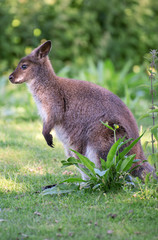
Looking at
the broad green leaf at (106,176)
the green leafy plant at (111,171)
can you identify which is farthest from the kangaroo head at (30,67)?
the broad green leaf at (106,176)

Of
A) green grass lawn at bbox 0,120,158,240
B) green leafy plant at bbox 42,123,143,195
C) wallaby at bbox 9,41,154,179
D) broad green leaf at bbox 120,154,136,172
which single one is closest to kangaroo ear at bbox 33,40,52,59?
wallaby at bbox 9,41,154,179

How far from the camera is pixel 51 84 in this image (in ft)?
17.3

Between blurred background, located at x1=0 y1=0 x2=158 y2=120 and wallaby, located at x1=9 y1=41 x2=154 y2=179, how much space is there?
529cm

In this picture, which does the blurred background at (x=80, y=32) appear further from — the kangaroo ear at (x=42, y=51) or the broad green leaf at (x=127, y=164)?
the broad green leaf at (x=127, y=164)

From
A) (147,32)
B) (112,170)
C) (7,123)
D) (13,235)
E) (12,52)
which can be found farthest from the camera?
(147,32)

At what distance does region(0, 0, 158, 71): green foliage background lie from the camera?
1228 cm

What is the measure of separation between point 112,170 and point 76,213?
2.35 feet

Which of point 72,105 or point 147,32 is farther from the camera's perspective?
point 147,32

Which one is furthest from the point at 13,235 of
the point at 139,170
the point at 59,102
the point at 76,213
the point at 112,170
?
the point at 59,102

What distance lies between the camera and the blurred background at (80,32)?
40.0ft

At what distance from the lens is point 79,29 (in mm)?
12672

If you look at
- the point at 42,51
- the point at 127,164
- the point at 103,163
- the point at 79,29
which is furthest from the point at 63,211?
the point at 79,29

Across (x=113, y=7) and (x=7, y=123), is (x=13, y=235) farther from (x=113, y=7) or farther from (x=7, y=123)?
(x=113, y=7)

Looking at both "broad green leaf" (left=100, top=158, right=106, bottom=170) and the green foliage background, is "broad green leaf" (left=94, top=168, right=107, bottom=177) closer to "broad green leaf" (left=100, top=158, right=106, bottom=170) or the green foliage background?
"broad green leaf" (left=100, top=158, right=106, bottom=170)
